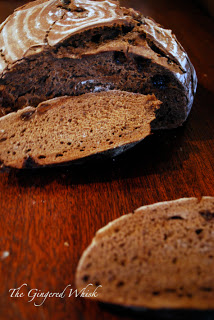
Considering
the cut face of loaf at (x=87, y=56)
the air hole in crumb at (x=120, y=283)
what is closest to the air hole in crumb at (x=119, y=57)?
the cut face of loaf at (x=87, y=56)

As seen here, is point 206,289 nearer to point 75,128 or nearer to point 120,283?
point 120,283

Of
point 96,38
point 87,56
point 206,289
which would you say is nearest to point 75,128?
point 87,56

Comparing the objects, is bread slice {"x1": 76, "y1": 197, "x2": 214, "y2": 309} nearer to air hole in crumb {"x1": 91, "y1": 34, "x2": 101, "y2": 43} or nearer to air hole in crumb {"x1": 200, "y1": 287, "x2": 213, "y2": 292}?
air hole in crumb {"x1": 200, "y1": 287, "x2": 213, "y2": 292}

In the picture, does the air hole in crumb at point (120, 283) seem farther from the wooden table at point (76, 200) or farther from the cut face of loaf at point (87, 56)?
the cut face of loaf at point (87, 56)

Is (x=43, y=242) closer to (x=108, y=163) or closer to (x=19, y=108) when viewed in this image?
(x=108, y=163)

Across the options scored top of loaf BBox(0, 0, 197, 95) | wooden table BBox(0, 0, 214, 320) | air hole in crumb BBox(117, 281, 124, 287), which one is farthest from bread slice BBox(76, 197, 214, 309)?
scored top of loaf BBox(0, 0, 197, 95)

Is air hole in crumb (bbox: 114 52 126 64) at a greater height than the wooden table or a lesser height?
greater
